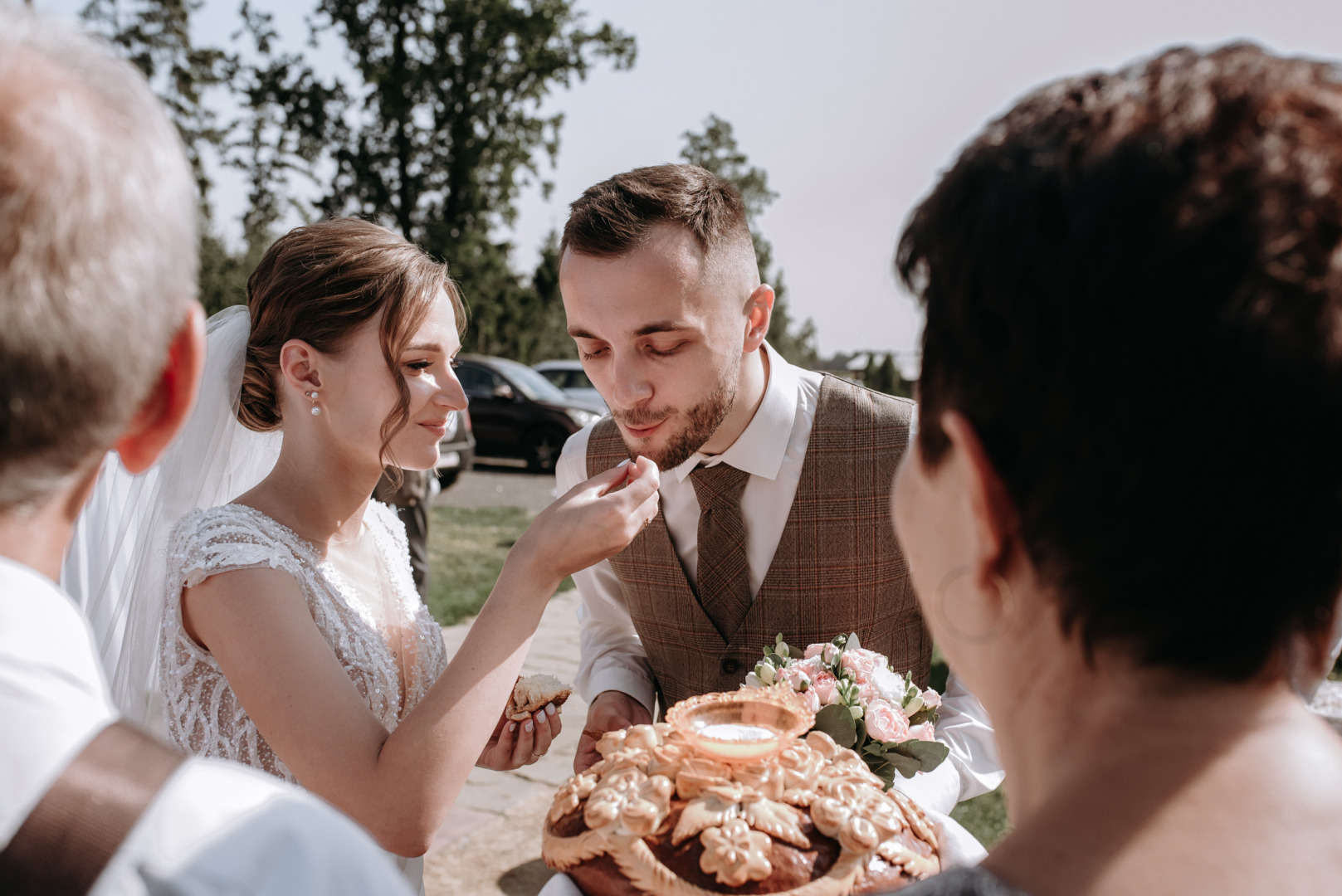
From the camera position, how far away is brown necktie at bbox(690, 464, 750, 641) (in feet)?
8.39

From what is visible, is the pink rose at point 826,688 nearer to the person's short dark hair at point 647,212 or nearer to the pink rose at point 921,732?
the pink rose at point 921,732

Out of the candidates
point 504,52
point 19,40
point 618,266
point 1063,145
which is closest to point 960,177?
point 1063,145

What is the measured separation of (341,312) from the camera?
219 cm

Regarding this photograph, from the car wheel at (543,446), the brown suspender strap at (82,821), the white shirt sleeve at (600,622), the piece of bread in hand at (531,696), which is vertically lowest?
the car wheel at (543,446)

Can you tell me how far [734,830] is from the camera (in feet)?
4.01

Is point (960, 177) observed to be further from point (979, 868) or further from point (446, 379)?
point (446, 379)

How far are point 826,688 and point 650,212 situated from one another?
1.43 metres

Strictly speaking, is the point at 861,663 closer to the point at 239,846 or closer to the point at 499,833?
the point at 239,846

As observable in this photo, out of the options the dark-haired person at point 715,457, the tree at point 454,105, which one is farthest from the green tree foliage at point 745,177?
the dark-haired person at point 715,457

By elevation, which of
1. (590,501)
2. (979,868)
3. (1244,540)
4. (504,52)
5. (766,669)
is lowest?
(766,669)

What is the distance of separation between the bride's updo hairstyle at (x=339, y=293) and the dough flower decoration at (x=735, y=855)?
1.41 meters

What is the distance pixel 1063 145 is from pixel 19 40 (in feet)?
2.92

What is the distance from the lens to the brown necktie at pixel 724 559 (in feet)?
8.39

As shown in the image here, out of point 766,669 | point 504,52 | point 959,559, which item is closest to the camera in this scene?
point 959,559
